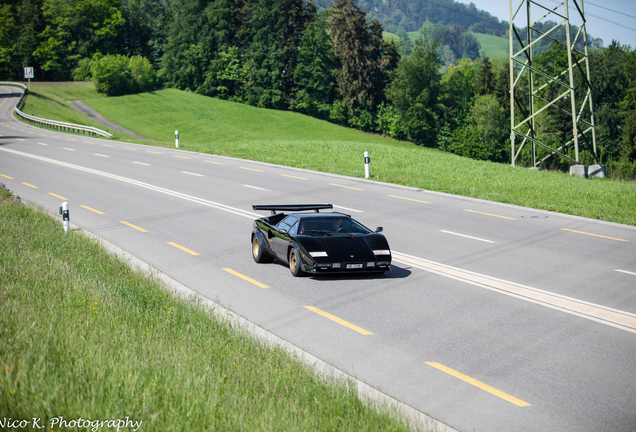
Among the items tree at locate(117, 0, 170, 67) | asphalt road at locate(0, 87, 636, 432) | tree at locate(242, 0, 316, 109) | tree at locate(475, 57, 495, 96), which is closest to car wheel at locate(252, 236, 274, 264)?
asphalt road at locate(0, 87, 636, 432)

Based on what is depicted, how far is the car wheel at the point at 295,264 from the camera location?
10602 millimetres

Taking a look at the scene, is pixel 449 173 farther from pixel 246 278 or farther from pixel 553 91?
pixel 553 91

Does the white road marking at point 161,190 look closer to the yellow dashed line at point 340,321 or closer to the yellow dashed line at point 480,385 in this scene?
the yellow dashed line at point 340,321

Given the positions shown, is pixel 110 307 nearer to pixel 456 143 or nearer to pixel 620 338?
pixel 620 338

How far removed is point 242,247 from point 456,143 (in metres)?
78.0

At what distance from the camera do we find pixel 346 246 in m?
10.4

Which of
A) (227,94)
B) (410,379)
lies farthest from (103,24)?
(410,379)

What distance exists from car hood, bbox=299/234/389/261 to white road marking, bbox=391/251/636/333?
1324mm

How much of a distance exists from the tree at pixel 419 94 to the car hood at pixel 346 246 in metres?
80.0

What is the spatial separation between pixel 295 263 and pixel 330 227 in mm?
1078

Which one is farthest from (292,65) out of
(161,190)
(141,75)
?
(161,190)

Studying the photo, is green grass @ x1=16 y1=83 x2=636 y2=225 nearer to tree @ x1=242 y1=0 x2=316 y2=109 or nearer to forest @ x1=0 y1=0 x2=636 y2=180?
tree @ x1=242 y1=0 x2=316 y2=109

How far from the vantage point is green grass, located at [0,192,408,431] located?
14.7 feet

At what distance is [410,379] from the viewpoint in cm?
638
